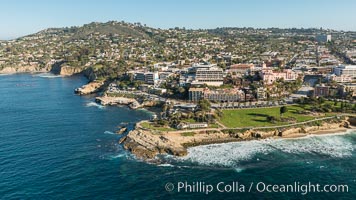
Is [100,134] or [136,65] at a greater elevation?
[136,65]

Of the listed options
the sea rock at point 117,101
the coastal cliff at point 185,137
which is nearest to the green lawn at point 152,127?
the coastal cliff at point 185,137

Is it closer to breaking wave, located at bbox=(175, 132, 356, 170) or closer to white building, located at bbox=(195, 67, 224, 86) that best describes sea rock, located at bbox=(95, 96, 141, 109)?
white building, located at bbox=(195, 67, 224, 86)

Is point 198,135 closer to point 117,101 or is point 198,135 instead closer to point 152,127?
point 152,127

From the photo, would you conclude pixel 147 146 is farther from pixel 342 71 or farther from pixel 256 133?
pixel 342 71

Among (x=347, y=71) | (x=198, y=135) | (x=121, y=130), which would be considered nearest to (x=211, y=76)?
(x=347, y=71)

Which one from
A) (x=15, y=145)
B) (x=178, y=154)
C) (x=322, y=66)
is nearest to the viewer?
(x=178, y=154)

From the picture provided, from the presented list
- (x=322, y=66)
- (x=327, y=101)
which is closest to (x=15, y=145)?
(x=327, y=101)
